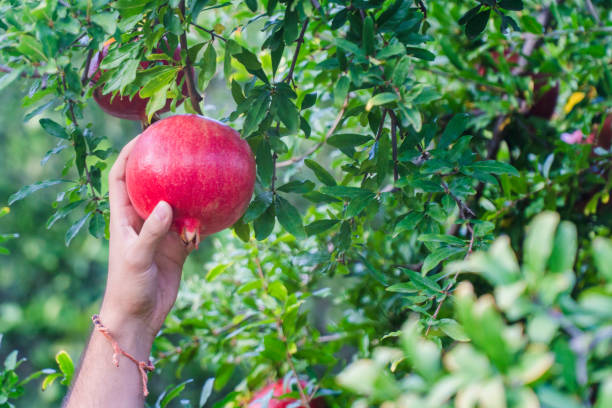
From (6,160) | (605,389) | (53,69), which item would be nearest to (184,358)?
(53,69)

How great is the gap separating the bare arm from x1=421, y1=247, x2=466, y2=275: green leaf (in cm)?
41

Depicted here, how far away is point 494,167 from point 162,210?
1.40ft

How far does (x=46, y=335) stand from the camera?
5.69 metres

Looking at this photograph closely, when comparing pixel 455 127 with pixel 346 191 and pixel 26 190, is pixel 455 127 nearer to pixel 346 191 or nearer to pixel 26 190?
pixel 346 191

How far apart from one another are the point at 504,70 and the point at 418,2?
0.61m

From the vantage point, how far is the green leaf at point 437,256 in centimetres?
69

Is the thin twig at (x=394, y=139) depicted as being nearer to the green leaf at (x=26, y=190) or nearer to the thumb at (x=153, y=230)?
the thumb at (x=153, y=230)

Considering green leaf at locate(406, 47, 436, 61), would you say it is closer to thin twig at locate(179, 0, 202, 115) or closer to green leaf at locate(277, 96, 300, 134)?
green leaf at locate(277, 96, 300, 134)

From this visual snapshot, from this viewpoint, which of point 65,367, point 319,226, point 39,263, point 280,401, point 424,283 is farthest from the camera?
point 39,263

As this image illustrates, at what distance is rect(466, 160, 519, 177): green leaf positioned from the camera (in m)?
0.70

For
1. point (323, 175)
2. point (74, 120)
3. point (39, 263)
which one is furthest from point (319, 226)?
point (39, 263)

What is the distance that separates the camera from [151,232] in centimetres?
77

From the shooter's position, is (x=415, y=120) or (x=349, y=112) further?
(x=349, y=112)

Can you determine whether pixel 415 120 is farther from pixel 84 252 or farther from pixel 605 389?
pixel 84 252
